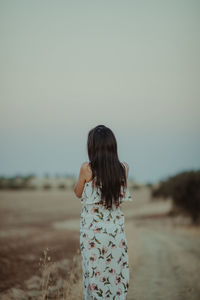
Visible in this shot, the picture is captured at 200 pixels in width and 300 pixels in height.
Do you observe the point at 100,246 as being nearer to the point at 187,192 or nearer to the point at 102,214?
the point at 102,214

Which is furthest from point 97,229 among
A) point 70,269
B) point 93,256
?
point 70,269

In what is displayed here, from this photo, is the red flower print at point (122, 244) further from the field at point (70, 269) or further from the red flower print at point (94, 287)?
the field at point (70, 269)

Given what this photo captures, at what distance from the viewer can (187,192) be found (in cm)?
2008

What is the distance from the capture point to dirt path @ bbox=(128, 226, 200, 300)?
6.34 metres

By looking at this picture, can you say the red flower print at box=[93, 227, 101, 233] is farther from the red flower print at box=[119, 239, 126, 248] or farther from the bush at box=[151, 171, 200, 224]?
the bush at box=[151, 171, 200, 224]

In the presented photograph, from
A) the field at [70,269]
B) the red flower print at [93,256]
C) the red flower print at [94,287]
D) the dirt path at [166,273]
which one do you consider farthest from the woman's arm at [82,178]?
the dirt path at [166,273]

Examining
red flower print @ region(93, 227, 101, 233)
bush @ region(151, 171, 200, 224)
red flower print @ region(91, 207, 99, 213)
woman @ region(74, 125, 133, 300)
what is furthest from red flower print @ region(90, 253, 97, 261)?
bush @ region(151, 171, 200, 224)

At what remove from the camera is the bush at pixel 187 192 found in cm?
1962

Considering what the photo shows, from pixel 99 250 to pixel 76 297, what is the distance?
6.55 feet

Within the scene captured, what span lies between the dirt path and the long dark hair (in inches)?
114

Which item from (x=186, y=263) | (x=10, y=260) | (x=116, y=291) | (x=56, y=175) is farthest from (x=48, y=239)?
(x=56, y=175)

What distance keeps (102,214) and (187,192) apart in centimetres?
1690

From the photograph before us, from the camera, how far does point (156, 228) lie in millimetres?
19562

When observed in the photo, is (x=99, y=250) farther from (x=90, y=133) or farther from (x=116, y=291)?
(x=90, y=133)
